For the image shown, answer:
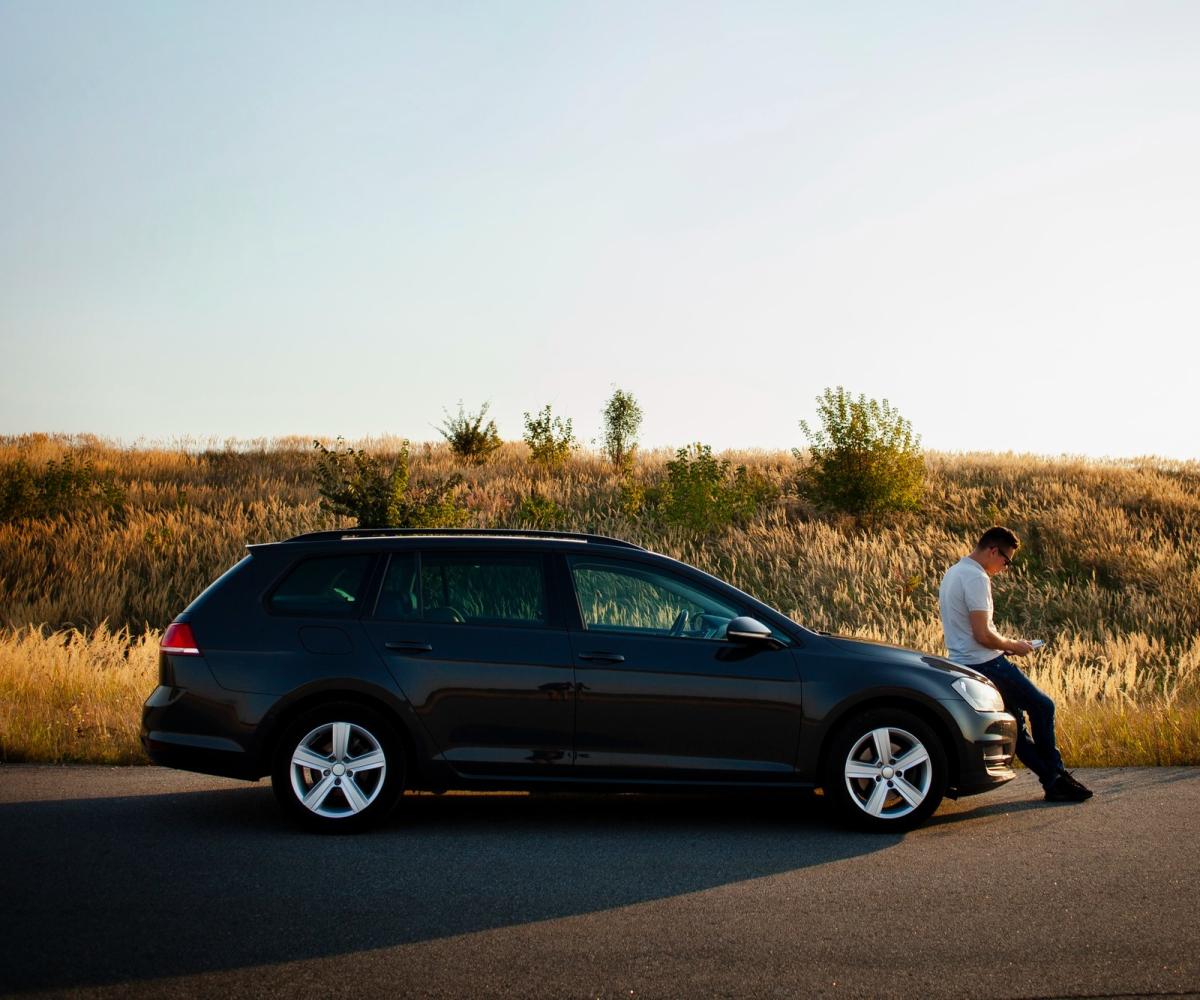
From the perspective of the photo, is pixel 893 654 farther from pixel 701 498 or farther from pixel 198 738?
pixel 701 498

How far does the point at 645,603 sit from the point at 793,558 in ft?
61.1

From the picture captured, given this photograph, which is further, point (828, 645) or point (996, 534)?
point (996, 534)

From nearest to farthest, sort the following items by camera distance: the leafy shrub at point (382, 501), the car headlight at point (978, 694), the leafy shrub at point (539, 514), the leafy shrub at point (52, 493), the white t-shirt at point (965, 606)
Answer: the car headlight at point (978, 694) < the white t-shirt at point (965, 606) < the leafy shrub at point (382, 501) < the leafy shrub at point (539, 514) < the leafy shrub at point (52, 493)

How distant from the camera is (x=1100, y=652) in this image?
19.2 m

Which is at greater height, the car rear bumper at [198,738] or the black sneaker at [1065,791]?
the car rear bumper at [198,738]

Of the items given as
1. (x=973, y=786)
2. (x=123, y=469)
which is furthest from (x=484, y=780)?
(x=123, y=469)

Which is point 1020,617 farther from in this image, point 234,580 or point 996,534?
point 234,580

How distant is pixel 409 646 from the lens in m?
7.29

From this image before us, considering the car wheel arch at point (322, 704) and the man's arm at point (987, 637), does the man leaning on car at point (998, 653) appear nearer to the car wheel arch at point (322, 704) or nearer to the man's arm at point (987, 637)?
the man's arm at point (987, 637)

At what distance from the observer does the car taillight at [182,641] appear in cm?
736

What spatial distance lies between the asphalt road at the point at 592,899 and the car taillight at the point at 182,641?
1.03 meters

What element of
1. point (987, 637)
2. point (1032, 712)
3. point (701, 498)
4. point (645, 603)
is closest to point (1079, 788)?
point (1032, 712)

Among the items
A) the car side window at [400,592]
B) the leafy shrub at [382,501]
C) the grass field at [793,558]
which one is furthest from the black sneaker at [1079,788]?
the leafy shrub at [382,501]

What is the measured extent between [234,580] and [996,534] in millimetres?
5027
